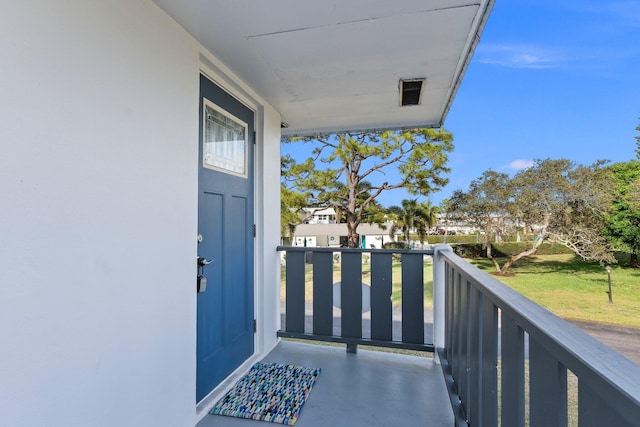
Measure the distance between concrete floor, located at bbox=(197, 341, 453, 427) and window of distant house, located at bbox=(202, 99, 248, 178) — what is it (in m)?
1.59

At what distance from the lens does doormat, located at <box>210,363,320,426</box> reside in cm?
188

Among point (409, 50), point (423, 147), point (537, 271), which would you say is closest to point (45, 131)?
point (409, 50)

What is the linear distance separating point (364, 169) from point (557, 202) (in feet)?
25.5

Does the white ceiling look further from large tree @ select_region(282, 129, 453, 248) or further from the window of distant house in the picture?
large tree @ select_region(282, 129, 453, 248)

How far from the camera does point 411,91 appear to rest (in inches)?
98.0

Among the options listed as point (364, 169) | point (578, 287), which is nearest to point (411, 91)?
point (364, 169)

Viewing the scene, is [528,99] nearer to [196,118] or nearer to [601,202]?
[601,202]

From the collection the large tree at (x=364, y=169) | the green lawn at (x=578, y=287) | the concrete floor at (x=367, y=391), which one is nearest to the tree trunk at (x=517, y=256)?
the green lawn at (x=578, y=287)

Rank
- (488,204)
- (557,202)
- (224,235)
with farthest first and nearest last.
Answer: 1. (488,204)
2. (557,202)
3. (224,235)

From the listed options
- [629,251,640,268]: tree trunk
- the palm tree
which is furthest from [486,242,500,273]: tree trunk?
[629,251,640,268]: tree trunk

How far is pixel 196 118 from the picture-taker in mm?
1817

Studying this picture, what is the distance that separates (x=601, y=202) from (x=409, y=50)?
14.4 m

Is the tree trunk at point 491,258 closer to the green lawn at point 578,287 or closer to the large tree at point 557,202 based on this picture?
the green lawn at point 578,287

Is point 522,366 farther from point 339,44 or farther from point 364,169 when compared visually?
point 364,169
